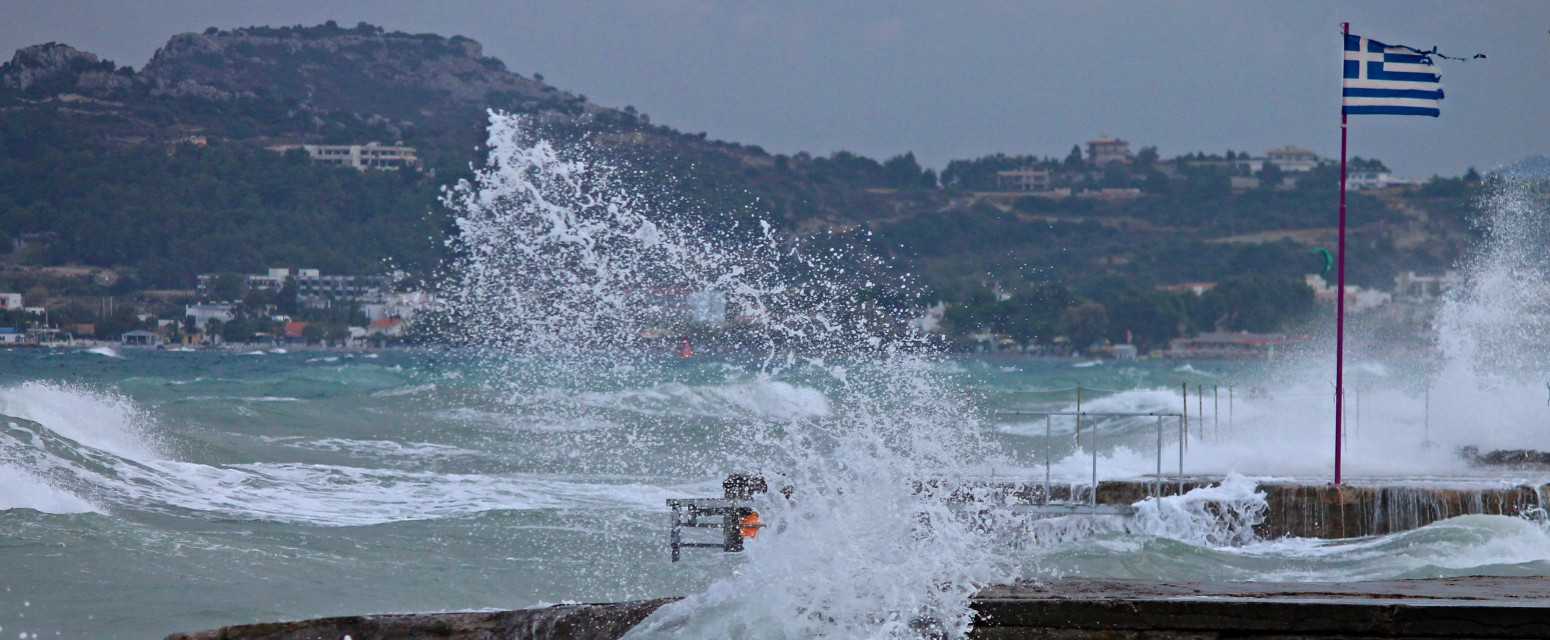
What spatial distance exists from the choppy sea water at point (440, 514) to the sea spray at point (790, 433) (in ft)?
1.07

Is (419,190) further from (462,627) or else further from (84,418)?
(462,627)

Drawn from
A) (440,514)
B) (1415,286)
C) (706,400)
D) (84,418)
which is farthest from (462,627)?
(1415,286)

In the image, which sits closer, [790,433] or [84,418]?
[790,433]

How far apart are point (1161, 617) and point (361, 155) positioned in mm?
90058

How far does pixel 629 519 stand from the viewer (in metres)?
14.5

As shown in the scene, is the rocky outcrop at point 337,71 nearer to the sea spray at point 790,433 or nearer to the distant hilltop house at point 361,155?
the distant hilltop house at point 361,155

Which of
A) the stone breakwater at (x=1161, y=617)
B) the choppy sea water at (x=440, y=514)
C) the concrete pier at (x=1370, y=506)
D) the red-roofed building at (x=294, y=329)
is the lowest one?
the choppy sea water at (x=440, y=514)

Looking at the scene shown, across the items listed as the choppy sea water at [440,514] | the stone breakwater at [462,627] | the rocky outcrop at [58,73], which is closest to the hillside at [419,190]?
the rocky outcrop at [58,73]

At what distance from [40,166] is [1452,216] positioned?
10186 centimetres

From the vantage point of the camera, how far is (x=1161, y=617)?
573 centimetres

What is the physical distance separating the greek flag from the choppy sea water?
3.79 meters

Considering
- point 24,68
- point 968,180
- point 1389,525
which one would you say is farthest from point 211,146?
point 1389,525

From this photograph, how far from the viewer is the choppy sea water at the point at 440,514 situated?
33.6 ft

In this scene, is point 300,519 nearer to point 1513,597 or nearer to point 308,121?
point 1513,597
